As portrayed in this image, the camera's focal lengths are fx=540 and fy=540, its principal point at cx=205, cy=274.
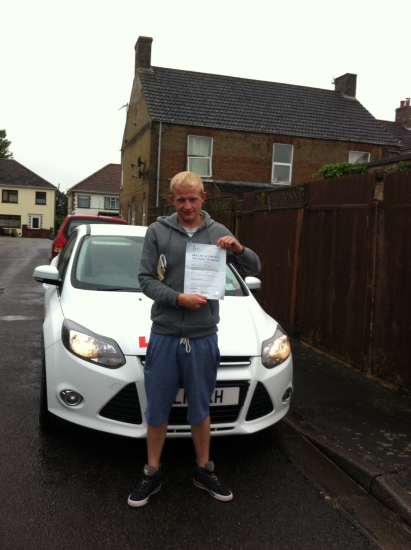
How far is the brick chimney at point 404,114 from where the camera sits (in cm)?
→ 3177

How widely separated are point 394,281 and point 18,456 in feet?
12.5

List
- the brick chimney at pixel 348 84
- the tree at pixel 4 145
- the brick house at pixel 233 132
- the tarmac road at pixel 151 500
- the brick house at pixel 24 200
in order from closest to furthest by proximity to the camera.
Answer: the tarmac road at pixel 151 500
the brick house at pixel 233 132
the brick chimney at pixel 348 84
the brick house at pixel 24 200
the tree at pixel 4 145

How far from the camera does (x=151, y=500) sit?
3.23 metres

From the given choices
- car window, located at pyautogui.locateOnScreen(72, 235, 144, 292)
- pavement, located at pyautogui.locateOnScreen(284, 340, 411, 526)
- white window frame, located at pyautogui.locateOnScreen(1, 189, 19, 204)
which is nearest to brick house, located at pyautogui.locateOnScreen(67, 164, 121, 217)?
white window frame, located at pyautogui.locateOnScreen(1, 189, 19, 204)

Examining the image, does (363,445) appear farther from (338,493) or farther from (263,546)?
(263,546)

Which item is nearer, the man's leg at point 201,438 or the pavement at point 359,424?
the man's leg at point 201,438

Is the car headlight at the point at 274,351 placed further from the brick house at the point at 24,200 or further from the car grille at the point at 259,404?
the brick house at the point at 24,200

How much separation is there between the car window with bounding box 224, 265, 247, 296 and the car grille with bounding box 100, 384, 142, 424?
1.46m

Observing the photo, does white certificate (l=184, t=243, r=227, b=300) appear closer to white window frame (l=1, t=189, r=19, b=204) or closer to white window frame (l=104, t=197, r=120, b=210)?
white window frame (l=104, t=197, r=120, b=210)

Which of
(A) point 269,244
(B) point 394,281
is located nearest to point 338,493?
(B) point 394,281

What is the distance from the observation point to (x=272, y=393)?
3703 millimetres

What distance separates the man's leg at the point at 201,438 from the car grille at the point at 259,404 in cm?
41

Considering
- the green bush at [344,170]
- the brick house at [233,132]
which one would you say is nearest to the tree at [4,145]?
the brick house at [233,132]

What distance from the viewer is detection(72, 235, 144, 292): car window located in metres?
4.62
